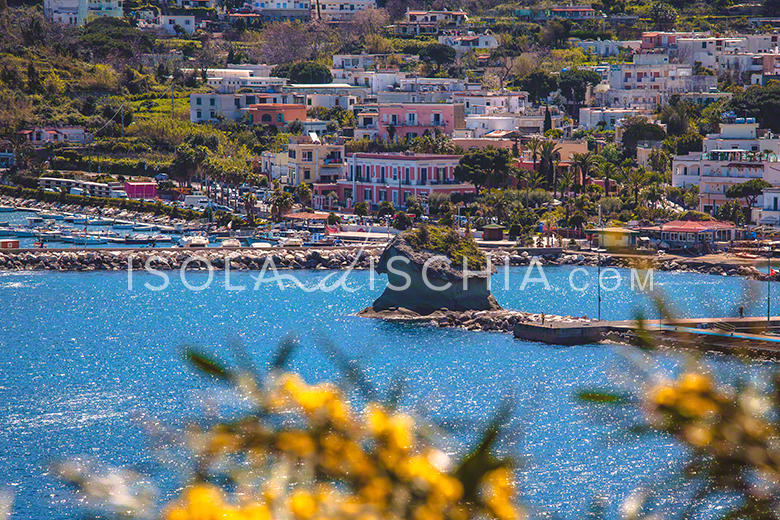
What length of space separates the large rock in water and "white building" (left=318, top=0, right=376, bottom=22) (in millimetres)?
65582

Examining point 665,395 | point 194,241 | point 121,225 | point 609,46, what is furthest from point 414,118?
point 665,395

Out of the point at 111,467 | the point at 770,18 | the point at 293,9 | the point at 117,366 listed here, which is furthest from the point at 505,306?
the point at 293,9

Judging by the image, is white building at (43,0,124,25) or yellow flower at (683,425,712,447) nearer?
yellow flower at (683,425,712,447)

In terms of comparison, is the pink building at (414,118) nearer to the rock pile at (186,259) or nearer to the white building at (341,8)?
the rock pile at (186,259)

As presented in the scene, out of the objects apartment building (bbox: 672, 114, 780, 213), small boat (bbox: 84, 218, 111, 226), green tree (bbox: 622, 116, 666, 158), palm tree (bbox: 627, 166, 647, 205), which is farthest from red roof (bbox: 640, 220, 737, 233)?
small boat (bbox: 84, 218, 111, 226)

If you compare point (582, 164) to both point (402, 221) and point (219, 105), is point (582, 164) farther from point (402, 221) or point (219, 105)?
point (219, 105)

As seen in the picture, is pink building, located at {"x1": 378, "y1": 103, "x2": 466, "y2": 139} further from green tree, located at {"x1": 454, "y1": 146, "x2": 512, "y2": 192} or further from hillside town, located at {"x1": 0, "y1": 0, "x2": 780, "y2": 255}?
green tree, located at {"x1": 454, "y1": 146, "x2": 512, "y2": 192}

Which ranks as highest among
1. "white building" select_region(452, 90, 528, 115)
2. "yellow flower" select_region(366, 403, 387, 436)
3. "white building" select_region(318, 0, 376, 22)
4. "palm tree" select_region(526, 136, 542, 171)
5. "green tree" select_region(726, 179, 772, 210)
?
"white building" select_region(318, 0, 376, 22)

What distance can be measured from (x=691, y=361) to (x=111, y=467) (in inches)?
667

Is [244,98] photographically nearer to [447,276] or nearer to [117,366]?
[447,276]

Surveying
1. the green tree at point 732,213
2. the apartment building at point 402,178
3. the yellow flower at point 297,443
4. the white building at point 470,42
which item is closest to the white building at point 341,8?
the white building at point 470,42

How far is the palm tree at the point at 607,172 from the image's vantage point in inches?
2110

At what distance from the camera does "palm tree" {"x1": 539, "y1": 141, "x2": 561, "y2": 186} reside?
175ft

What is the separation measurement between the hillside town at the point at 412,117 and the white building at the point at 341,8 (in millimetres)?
169
